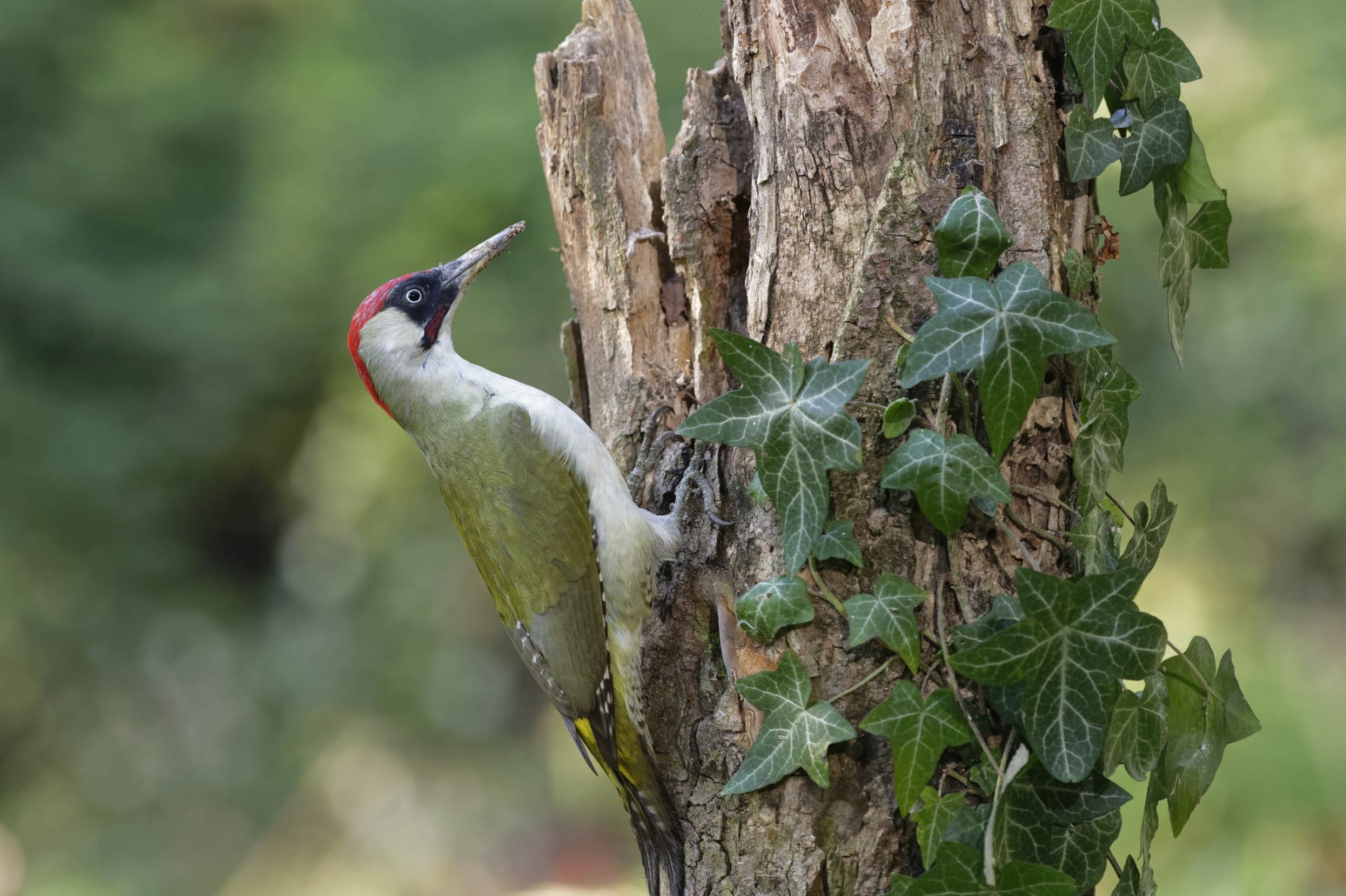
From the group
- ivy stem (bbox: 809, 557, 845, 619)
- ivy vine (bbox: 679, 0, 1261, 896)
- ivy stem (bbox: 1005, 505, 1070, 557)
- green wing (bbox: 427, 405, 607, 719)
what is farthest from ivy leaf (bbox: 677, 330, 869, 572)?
green wing (bbox: 427, 405, 607, 719)

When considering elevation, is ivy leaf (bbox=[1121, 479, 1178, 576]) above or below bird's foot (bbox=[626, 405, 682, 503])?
below

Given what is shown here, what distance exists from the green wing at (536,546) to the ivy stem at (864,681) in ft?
2.29

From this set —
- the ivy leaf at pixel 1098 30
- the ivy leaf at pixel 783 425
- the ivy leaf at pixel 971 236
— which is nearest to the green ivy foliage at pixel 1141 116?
the ivy leaf at pixel 1098 30

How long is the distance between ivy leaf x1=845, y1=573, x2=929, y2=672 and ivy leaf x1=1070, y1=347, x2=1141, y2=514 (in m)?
0.34

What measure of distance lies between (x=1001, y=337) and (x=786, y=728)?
28.7 inches

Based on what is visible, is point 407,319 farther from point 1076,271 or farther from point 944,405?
point 1076,271

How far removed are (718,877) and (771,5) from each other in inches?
63.8

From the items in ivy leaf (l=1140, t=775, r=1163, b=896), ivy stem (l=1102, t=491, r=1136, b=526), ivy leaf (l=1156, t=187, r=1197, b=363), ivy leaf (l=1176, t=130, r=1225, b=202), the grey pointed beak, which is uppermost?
the grey pointed beak

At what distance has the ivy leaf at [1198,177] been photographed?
5.57ft

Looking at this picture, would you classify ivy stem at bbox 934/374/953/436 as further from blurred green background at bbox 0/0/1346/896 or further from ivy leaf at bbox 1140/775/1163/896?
blurred green background at bbox 0/0/1346/896

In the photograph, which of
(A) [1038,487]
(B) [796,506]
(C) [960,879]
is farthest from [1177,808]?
(B) [796,506]

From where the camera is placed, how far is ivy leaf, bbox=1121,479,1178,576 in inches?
66.7

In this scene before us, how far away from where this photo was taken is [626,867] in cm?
563

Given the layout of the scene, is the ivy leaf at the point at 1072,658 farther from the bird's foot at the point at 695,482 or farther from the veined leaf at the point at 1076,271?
the bird's foot at the point at 695,482
